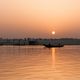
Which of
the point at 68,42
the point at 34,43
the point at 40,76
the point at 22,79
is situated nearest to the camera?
the point at 22,79

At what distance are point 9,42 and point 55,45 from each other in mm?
49900

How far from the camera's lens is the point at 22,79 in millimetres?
18188

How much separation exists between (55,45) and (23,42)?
4143 centimetres

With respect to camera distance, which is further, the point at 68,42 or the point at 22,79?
the point at 68,42

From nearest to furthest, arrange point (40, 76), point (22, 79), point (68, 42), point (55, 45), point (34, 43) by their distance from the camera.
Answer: point (22, 79) < point (40, 76) < point (55, 45) < point (34, 43) < point (68, 42)

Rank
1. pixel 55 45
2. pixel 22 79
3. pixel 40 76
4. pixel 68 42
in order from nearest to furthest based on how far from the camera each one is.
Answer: pixel 22 79 < pixel 40 76 < pixel 55 45 < pixel 68 42

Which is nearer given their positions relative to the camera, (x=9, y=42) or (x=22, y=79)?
(x=22, y=79)

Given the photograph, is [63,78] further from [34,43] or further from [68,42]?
[68,42]

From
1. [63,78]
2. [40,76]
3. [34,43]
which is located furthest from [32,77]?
[34,43]

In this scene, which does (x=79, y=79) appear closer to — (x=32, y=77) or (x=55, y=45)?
(x=32, y=77)

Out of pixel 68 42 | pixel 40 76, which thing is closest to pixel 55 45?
pixel 68 42

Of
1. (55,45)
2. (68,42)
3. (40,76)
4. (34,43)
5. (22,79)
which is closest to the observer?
(22,79)

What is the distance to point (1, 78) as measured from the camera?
18703 millimetres

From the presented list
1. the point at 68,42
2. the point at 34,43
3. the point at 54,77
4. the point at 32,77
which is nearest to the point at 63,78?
the point at 54,77
